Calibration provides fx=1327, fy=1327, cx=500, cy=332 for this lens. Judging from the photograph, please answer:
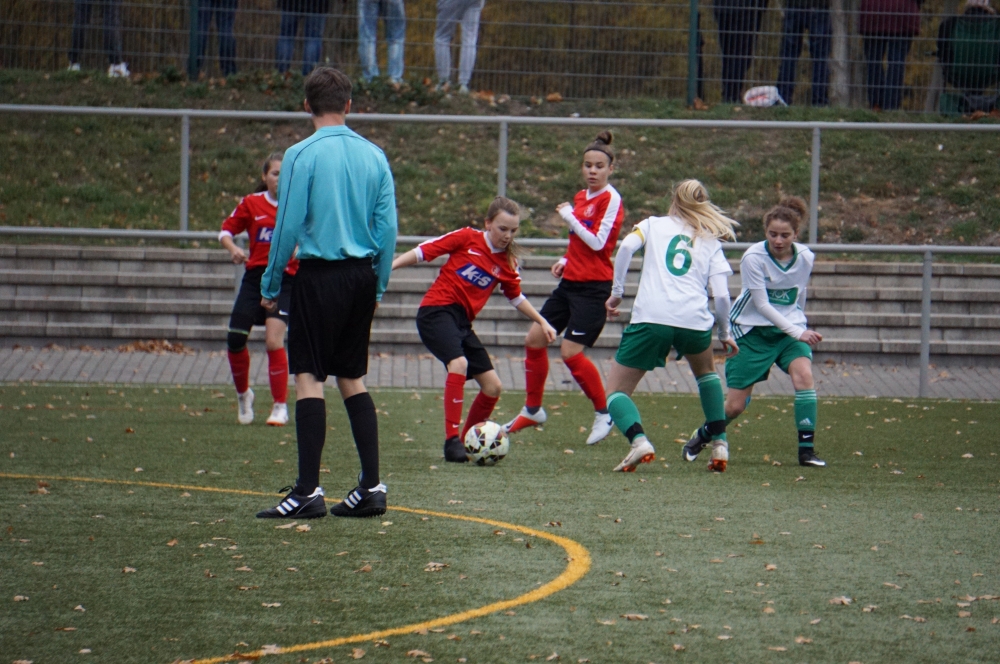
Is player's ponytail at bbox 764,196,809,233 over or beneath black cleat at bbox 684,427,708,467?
over

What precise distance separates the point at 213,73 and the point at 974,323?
1040cm

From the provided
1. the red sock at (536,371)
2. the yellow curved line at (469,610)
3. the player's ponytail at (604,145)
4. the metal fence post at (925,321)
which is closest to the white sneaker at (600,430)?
the red sock at (536,371)

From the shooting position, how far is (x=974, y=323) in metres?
13.5

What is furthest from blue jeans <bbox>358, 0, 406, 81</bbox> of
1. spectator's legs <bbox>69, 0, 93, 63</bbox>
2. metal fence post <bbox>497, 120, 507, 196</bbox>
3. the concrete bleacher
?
the concrete bleacher

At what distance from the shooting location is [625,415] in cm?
770

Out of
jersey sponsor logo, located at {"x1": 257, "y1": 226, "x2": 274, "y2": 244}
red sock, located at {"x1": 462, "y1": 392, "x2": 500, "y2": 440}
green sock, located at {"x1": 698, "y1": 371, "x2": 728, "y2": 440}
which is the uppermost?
jersey sponsor logo, located at {"x1": 257, "y1": 226, "x2": 274, "y2": 244}

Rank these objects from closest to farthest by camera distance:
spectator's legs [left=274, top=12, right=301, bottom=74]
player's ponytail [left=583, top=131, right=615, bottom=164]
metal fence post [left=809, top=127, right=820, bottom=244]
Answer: player's ponytail [left=583, top=131, right=615, bottom=164] → metal fence post [left=809, top=127, right=820, bottom=244] → spectator's legs [left=274, top=12, right=301, bottom=74]

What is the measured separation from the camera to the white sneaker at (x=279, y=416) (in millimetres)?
9641

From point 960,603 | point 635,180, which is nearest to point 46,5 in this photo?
point 635,180

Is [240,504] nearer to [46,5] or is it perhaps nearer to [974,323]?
[974,323]

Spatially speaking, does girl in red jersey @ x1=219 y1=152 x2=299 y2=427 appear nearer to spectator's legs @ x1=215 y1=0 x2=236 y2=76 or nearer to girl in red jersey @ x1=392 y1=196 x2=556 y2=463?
girl in red jersey @ x1=392 y1=196 x2=556 y2=463

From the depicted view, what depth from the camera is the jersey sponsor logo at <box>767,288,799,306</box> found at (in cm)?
813

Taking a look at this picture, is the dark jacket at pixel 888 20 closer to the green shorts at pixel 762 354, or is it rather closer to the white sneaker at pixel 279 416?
the green shorts at pixel 762 354

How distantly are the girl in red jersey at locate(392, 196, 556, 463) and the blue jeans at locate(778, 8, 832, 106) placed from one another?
10.0m
